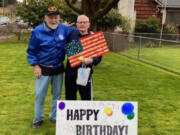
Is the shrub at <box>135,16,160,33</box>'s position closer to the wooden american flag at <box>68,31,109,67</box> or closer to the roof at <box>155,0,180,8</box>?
the roof at <box>155,0,180,8</box>

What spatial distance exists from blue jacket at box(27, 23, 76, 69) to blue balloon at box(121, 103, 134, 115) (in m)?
1.29

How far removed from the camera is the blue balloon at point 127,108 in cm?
313

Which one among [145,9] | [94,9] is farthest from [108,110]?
[145,9]

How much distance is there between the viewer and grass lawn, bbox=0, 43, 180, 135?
172 inches

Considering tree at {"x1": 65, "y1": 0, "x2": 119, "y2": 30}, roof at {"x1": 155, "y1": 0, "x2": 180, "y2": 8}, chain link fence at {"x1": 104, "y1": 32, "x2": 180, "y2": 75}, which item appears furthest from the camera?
roof at {"x1": 155, "y1": 0, "x2": 180, "y2": 8}

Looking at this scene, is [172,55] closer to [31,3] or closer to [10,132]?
[10,132]

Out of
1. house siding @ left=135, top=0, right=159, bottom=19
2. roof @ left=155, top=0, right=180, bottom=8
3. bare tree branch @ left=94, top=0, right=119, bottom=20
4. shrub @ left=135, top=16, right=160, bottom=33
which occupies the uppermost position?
roof @ left=155, top=0, right=180, bottom=8

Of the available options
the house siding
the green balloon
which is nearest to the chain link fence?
the green balloon

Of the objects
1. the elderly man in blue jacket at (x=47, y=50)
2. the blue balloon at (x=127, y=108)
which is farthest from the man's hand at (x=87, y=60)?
the blue balloon at (x=127, y=108)

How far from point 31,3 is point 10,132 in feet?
58.1

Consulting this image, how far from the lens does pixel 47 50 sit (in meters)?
3.79

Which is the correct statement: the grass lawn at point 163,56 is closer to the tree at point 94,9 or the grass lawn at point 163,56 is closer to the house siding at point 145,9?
the tree at point 94,9

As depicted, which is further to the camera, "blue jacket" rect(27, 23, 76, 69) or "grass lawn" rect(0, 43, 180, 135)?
"grass lawn" rect(0, 43, 180, 135)

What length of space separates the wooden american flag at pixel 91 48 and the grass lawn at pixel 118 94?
126 centimetres
